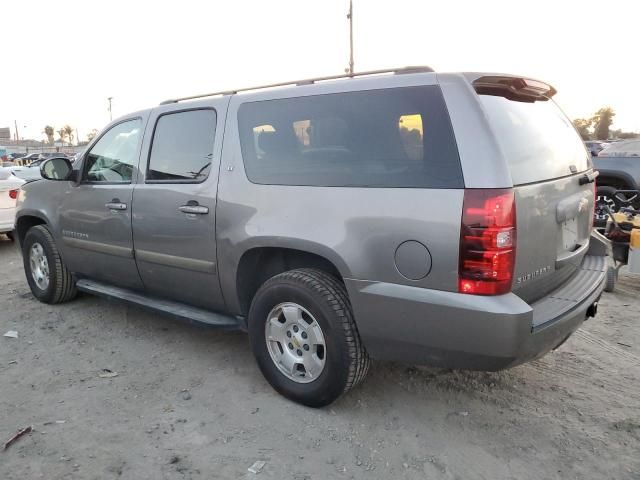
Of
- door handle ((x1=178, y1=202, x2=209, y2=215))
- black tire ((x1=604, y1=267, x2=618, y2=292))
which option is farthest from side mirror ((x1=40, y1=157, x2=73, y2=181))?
black tire ((x1=604, y1=267, x2=618, y2=292))

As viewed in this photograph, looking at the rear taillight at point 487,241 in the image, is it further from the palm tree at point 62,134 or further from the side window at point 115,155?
the palm tree at point 62,134

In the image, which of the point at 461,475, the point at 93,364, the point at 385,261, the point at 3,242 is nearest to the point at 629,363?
the point at 461,475

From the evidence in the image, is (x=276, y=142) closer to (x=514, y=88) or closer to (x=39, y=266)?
(x=514, y=88)

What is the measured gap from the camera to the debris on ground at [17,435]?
9.07ft

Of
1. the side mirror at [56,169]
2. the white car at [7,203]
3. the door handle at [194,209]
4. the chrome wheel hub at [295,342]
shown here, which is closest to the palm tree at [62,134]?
the white car at [7,203]

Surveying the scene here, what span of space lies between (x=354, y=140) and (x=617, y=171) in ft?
24.2

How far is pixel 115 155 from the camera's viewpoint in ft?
14.0

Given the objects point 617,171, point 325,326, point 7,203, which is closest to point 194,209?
point 325,326

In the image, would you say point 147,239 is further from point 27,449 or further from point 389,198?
point 389,198

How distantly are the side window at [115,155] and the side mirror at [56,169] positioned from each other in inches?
5.6

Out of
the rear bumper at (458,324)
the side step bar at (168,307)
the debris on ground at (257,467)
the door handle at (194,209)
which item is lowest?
the debris on ground at (257,467)

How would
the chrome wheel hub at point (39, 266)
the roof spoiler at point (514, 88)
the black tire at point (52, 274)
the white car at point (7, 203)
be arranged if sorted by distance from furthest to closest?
the white car at point (7, 203)
the chrome wheel hub at point (39, 266)
the black tire at point (52, 274)
the roof spoiler at point (514, 88)

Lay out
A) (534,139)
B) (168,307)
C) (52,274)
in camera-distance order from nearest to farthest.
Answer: (534,139)
(168,307)
(52,274)

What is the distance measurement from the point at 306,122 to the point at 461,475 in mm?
2088
